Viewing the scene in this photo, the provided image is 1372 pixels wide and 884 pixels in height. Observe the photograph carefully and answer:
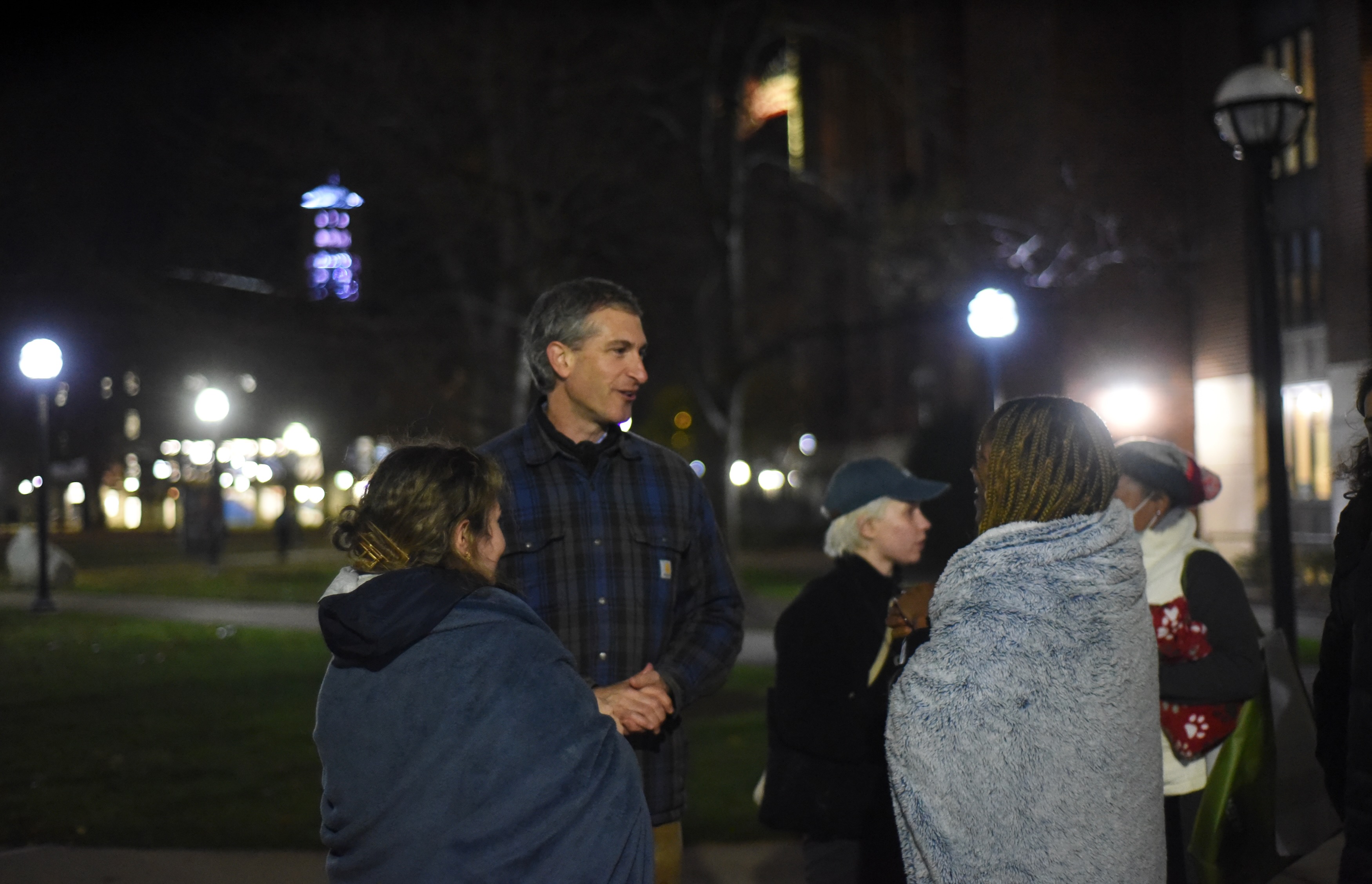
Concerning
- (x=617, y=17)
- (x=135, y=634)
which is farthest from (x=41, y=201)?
(x=617, y=17)

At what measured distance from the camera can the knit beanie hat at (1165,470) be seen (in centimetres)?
399

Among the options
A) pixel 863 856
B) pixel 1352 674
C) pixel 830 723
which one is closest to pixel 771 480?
pixel 863 856

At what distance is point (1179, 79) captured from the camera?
28.7 meters

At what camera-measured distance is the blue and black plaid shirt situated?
334cm

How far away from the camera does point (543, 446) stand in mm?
3486

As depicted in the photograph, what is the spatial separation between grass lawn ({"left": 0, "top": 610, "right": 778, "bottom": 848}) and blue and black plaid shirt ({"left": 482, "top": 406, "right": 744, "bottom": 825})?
11.1 feet

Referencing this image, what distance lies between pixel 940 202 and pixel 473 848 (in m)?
20.4

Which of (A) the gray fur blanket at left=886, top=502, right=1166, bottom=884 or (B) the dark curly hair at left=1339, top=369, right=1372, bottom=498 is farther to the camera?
(B) the dark curly hair at left=1339, top=369, right=1372, bottom=498

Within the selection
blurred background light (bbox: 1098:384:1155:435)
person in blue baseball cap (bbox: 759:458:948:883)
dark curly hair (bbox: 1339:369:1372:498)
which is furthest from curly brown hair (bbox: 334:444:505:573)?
blurred background light (bbox: 1098:384:1155:435)

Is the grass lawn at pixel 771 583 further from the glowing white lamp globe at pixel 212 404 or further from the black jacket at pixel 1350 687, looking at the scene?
the black jacket at pixel 1350 687

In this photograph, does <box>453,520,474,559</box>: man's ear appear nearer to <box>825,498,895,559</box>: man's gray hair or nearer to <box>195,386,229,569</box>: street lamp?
<box>825,498,895,559</box>: man's gray hair

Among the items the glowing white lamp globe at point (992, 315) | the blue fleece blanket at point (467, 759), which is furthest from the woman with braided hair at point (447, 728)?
the glowing white lamp globe at point (992, 315)

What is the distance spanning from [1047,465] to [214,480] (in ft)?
105

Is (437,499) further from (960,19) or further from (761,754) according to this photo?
(960,19)
